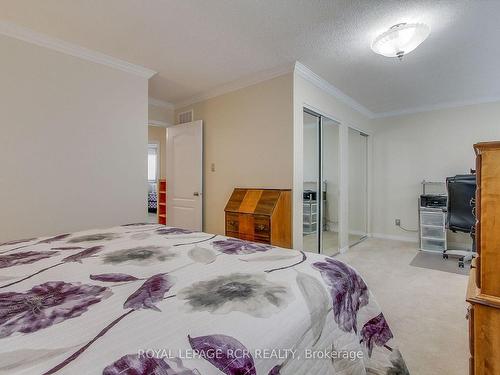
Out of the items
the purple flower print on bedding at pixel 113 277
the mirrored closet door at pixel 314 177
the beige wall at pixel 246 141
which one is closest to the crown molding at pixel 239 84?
the beige wall at pixel 246 141

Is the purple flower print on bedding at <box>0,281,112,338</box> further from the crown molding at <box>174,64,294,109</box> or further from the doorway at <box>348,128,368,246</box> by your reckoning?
the doorway at <box>348,128,368,246</box>

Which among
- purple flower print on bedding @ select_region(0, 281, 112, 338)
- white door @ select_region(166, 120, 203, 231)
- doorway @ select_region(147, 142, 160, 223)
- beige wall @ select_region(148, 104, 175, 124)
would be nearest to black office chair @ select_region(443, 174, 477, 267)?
white door @ select_region(166, 120, 203, 231)

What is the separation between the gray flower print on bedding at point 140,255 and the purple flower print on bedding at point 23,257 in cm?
29

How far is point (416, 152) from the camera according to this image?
14.8 feet

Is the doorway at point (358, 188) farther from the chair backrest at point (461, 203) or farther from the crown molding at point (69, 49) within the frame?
the crown molding at point (69, 49)

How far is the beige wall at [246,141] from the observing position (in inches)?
116

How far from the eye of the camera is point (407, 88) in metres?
3.54

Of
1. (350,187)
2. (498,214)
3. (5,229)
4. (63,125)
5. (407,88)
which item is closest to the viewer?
(498,214)

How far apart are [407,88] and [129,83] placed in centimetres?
358

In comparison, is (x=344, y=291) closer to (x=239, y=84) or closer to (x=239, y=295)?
(x=239, y=295)

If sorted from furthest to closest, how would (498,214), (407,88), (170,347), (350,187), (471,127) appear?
(350,187) < (471,127) < (407,88) < (498,214) < (170,347)

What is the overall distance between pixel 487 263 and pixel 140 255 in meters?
1.41

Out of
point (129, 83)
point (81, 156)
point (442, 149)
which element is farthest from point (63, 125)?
point (442, 149)

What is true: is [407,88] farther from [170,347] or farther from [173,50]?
[170,347]
